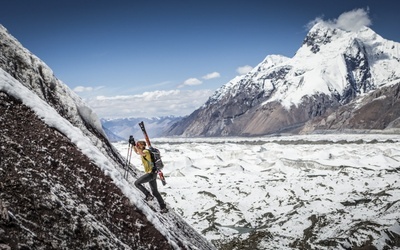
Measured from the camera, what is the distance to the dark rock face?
8.56 metres

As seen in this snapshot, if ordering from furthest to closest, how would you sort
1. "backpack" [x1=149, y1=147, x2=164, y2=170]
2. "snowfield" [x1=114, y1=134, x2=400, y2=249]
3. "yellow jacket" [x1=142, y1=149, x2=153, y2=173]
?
1. "snowfield" [x1=114, y1=134, x2=400, y2=249]
2. "backpack" [x1=149, y1=147, x2=164, y2=170]
3. "yellow jacket" [x1=142, y1=149, x2=153, y2=173]

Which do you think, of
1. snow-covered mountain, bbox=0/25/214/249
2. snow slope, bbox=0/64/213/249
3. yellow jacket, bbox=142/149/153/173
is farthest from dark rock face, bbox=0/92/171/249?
yellow jacket, bbox=142/149/153/173

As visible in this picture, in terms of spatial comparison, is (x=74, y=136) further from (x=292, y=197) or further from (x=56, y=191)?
(x=292, y=197)

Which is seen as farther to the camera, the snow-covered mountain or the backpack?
the backpack

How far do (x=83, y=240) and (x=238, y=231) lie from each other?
2200 inches

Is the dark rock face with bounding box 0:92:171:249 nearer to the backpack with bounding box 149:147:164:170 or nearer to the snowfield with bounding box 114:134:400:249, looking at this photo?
the backpack with bounding box 149:147:164:170

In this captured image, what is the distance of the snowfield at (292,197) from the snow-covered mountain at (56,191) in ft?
135

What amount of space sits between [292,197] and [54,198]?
7732cm

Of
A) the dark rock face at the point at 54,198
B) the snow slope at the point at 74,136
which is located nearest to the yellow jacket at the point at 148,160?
the snow slope at the point at 74,136

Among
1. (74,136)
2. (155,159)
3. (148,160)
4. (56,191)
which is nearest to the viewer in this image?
(56,191)

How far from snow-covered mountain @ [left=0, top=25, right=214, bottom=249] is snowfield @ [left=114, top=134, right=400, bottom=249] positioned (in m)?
41.2

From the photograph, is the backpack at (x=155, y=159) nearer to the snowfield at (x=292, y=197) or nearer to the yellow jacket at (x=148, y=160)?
the yellow jacket at (x=148, y=160)

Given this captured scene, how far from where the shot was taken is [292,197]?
8106 centimetres

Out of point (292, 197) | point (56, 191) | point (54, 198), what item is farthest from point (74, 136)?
point (292, 197)
